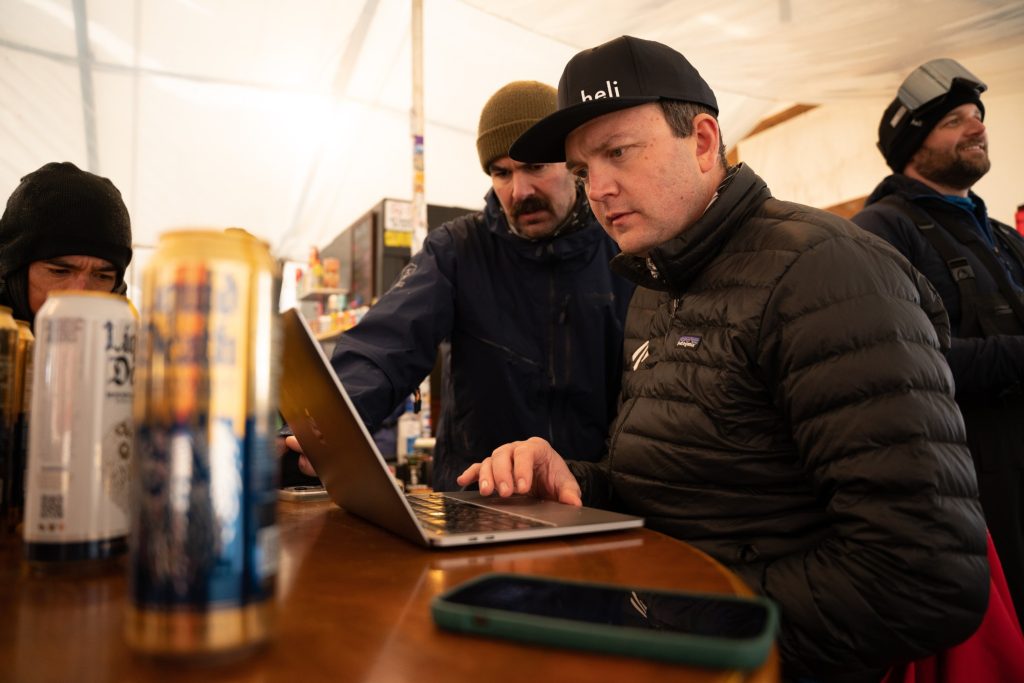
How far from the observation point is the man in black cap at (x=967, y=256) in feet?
5.95

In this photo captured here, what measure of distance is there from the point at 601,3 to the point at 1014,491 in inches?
98.2

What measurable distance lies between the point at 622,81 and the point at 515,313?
27.8 inches

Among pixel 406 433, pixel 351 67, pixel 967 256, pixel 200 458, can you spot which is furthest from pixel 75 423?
pixel 351 67

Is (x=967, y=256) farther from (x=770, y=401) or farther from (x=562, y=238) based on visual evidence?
(x=770, y=401)

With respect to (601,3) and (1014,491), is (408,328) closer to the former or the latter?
(1014,491)

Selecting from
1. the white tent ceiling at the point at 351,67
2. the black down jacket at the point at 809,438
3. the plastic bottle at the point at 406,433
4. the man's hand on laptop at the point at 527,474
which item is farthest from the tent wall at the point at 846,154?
the man's hand on laptop at the point at 527,474

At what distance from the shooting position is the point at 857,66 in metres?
3.51

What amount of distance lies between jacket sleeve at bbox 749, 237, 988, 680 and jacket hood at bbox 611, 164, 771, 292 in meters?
0.20

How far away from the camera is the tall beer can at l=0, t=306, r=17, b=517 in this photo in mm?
676

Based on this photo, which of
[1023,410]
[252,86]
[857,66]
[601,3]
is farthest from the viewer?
[252,86]

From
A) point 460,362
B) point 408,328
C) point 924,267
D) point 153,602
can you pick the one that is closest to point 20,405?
point 153,602

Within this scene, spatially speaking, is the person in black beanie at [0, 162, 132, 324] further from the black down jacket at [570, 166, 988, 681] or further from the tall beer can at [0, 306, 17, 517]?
the black down jacket at [570, 166, 988, 681]

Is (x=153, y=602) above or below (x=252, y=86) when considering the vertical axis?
below

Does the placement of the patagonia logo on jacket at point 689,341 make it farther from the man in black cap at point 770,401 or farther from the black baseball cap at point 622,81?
the black baseball cap at point 622,81
